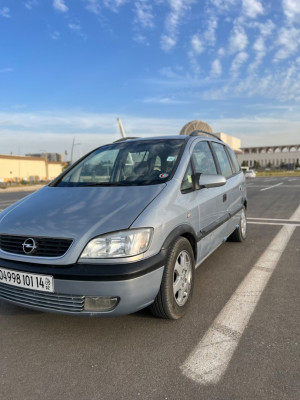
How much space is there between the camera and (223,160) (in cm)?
462

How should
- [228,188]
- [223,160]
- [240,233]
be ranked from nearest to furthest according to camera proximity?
[228,188] < [223,160] < [240,233]

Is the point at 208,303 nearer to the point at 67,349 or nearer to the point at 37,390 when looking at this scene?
the point at 67,349

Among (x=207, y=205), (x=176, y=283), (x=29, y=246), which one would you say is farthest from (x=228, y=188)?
(x=29, y=246)

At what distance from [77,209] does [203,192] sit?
53.5 inches

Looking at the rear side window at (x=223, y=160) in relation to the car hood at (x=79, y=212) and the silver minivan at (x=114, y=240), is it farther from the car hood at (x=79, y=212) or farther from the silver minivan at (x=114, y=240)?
the car hood at (x=79, y=212)

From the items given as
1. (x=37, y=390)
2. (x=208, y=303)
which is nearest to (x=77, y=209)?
(x=37, y=390)

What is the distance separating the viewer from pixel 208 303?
313 centimetres

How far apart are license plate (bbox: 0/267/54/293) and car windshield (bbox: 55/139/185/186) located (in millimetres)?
1162

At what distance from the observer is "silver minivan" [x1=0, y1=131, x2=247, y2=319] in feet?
7.54

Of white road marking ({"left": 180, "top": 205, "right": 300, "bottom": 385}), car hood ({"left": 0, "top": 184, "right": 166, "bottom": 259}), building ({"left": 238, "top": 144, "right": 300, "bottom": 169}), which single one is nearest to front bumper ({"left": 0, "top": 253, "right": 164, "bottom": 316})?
car hood ({"left": 0, "top": 184, "right": 166, "bottom": 259})

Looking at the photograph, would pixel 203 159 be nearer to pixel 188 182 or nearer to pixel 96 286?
pixel 188 182

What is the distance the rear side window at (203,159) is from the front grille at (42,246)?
5.52ft

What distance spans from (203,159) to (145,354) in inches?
88.4

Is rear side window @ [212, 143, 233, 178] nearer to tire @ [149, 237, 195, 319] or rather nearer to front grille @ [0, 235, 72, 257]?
tire @ [149, 237, 195, 319]
